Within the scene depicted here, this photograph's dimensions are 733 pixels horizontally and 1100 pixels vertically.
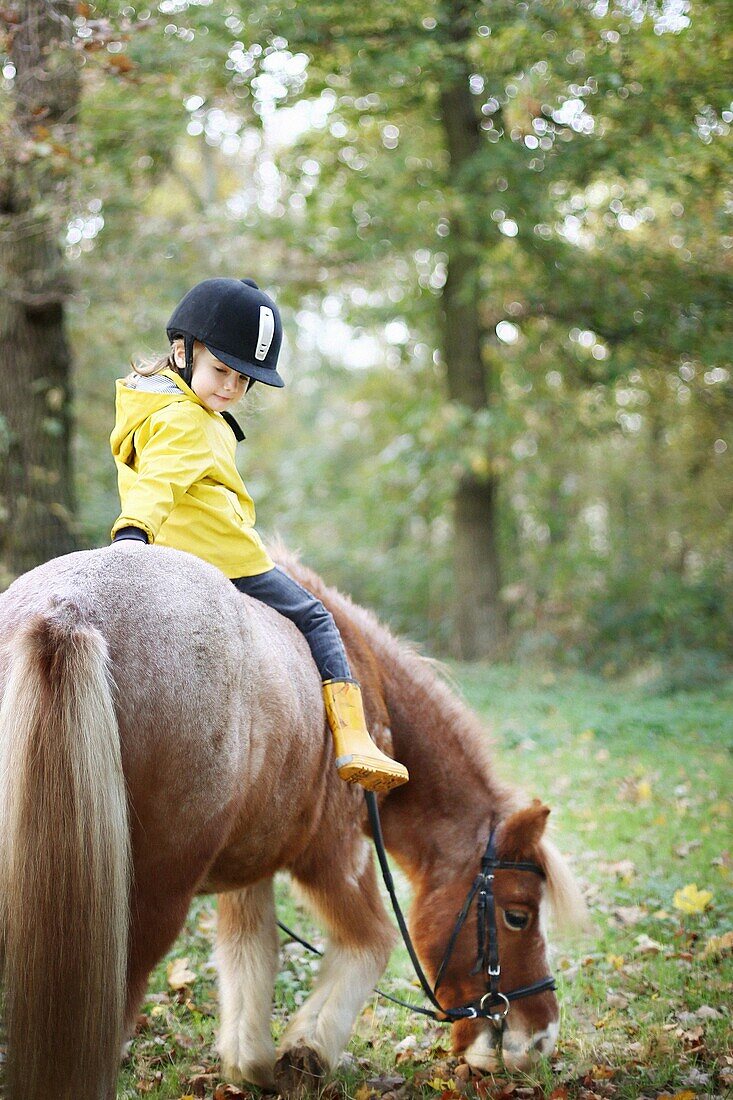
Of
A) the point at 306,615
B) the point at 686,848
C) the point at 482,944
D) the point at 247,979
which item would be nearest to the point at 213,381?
the point at 306,615

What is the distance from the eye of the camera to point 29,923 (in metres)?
1.95

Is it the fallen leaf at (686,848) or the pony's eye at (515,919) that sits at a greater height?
the pony's eye at (515,919)

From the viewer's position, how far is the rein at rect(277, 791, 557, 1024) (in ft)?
11.1

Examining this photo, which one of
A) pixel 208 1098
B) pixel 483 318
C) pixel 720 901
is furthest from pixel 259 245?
pixel 208 1098

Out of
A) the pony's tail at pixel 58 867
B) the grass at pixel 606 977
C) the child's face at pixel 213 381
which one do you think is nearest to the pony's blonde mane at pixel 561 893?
the grass at pixel 606 977

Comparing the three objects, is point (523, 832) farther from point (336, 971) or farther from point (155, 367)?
point (155, 367)

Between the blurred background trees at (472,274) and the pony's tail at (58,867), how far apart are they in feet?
13.4

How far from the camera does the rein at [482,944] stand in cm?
337

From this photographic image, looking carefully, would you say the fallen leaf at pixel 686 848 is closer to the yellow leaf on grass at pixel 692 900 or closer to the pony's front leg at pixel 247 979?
the yellow leaf on grass at pixel 692 900

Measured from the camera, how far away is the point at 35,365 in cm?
734

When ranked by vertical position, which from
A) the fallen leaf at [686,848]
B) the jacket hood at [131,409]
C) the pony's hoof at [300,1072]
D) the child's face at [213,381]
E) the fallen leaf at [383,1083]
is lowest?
the fallen leaf at [686,848]

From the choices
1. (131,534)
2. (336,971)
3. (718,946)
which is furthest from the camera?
(718,946)

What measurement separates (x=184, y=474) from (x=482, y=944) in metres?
2.07

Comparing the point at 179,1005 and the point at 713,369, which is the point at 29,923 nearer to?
the point at 179,1005
